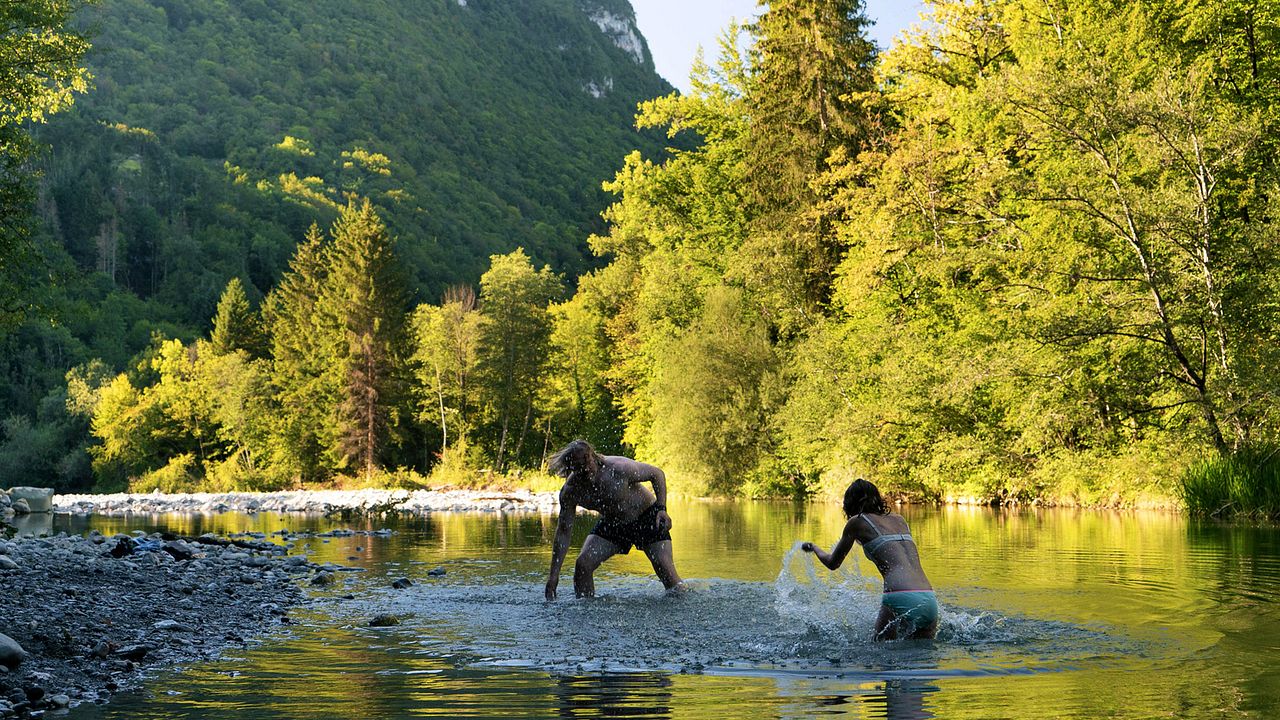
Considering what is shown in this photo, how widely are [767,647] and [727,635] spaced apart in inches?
28.7

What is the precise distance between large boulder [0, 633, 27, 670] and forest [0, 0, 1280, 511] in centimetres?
2130

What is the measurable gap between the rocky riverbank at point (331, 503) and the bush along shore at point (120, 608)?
1679 cm

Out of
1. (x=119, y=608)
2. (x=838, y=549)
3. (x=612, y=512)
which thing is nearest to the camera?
(x=838, y=549)

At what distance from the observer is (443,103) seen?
133125mm

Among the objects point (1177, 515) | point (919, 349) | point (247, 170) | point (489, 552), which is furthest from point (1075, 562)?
point (247, 170)

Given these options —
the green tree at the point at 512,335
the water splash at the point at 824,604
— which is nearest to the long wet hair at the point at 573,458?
the water splash at the point at 824,604

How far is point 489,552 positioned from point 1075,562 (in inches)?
350

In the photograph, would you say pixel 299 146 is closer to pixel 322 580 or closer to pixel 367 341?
pixel 367 341

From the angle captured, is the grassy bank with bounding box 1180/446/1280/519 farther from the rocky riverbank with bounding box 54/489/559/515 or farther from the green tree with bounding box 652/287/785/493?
the green tree with bounding box 652/287/785/493

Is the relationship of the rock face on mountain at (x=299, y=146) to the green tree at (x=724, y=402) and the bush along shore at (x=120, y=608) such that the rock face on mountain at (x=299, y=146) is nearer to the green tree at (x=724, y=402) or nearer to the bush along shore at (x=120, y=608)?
the green tree at (x=724, y=402)

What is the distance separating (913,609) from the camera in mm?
8945

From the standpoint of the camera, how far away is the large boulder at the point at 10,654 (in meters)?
7.50

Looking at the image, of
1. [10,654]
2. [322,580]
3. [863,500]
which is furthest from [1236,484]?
[10,654]

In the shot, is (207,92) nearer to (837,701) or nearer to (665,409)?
(665,409)
